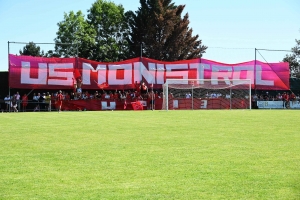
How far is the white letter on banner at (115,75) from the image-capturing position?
3297cm

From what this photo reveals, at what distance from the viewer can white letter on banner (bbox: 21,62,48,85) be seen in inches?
1198

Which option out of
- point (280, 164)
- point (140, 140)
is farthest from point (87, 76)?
point (280, 164)

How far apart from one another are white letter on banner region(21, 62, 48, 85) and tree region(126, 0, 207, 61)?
19.7 meters

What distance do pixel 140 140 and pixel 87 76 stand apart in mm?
23206

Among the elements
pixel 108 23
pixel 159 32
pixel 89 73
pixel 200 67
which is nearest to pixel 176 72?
pixel 200 67

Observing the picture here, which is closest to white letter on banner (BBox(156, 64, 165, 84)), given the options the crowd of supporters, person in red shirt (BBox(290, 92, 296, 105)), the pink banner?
the pink banner

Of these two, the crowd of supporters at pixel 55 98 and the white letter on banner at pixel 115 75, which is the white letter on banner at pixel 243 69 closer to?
the crowd of supporters at pixel 55 98

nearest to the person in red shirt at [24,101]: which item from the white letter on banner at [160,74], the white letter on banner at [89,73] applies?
the white letter on banner at [89,73]

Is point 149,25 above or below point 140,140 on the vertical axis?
above

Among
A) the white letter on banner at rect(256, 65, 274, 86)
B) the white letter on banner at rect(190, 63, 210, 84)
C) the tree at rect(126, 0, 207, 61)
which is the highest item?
the tree at rect(126, 0, 207, 61)

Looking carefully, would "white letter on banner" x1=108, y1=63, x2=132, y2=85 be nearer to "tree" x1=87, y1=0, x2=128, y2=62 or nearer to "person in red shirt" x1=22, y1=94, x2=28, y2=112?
"person in red shirt" x1=22, y1=94, x2=28, y2=112

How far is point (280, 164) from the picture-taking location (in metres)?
6.45

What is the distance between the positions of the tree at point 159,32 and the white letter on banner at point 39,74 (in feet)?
64.6

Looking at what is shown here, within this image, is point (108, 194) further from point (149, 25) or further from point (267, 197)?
point (149, 25)
